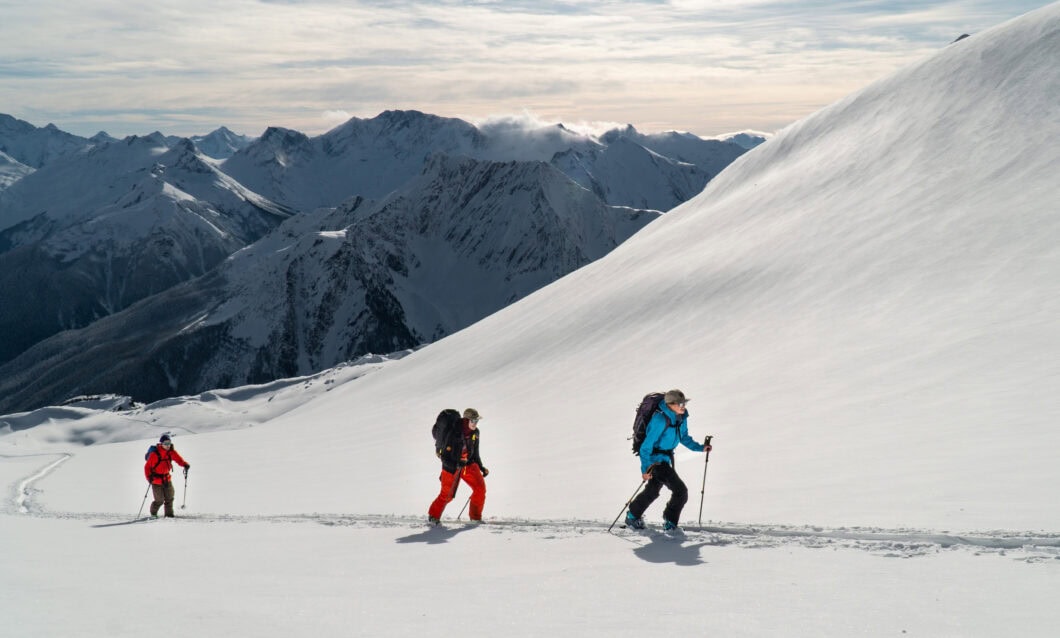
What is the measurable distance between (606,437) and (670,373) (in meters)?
5.60

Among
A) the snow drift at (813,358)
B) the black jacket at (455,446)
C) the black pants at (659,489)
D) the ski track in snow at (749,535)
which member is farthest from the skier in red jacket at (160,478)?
the black pants at (659,489)

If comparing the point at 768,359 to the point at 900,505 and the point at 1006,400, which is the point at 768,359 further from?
the point at 900,505

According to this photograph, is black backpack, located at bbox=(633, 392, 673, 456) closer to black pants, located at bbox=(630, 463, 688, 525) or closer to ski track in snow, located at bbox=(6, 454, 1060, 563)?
black pants, located at bbox=(630, 463, 688, 525)

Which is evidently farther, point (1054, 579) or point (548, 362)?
point (548, 362)

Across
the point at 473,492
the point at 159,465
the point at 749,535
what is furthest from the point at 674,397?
the point at 159,465

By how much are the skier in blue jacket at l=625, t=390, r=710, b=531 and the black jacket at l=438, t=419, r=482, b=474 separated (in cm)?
278

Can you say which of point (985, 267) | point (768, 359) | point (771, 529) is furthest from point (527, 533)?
point (985, 267)

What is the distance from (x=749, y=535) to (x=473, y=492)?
4549 millimetres

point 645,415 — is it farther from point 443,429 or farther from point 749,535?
point 443,429

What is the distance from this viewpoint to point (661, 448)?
10.7 metres

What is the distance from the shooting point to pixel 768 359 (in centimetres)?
2080

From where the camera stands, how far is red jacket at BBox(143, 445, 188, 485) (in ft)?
55.6

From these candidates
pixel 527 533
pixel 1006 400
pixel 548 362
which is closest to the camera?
pixel 527 533

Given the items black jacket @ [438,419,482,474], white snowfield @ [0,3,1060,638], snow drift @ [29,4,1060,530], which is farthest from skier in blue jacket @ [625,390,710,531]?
black jacket @ [438,419,482,474]
